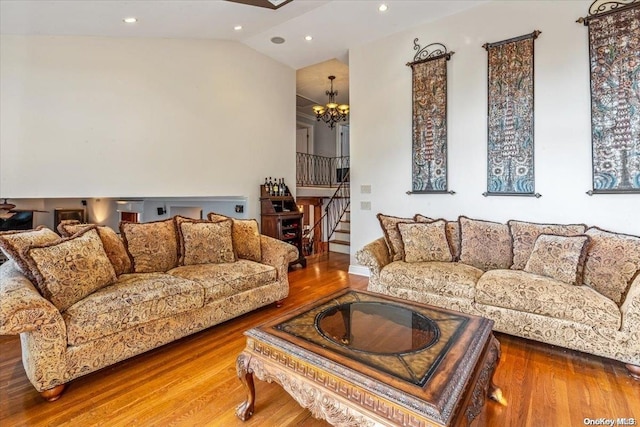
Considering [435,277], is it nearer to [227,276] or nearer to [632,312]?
[632,312]

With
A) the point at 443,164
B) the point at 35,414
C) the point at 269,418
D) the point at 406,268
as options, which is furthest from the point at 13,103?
the point at 443,164

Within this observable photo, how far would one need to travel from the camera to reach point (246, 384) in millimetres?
1748

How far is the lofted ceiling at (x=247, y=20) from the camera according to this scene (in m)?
3.17

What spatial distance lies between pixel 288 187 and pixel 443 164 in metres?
2.84

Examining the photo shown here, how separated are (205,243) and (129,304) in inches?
43.2

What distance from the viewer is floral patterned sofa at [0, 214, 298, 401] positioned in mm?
1847

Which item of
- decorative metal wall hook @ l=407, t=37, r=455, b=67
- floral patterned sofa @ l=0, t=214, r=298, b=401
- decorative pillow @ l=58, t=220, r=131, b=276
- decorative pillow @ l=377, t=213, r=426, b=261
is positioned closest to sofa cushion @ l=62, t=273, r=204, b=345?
floral patterned sofa @ l=0, t=214, r=298, b=401

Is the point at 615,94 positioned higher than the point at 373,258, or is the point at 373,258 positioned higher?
the point at 615,94

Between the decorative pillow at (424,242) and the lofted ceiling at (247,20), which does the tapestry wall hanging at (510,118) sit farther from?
the decorative pillow at (424,242)

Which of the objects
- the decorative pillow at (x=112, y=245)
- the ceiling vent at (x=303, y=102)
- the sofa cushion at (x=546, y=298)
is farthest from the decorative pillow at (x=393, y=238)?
the ceiling vent at (x=303, y=102)

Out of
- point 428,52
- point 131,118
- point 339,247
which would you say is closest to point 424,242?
point 428,52

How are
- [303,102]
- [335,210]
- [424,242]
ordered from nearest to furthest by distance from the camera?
[424,242], [335,210], [303,102]

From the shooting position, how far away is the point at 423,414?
1.13 m

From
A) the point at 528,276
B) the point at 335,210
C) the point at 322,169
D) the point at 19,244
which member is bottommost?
the point at 528,276
